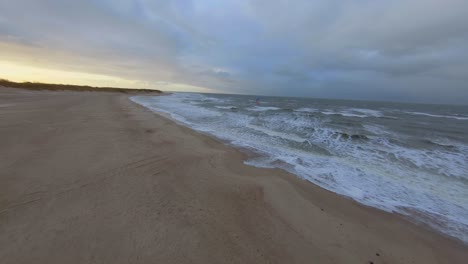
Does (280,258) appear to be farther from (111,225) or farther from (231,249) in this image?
(111,225)

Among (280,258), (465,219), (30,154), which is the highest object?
(30,154)

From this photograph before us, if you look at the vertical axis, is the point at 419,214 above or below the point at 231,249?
below

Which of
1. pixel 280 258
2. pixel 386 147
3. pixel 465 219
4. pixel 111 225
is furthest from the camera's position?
pixel 386 147

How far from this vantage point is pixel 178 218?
3057mm

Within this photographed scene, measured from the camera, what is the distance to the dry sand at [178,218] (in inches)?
96.4

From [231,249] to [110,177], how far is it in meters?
3.15

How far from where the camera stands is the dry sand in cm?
245

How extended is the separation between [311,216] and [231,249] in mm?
1725

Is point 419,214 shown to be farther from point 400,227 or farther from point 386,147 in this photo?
point 386,147

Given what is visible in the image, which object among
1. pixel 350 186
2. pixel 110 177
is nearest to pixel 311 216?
pixel 350 186

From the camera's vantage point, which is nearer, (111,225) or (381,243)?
(111,225)

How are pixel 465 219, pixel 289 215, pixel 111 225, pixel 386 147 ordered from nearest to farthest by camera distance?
pixel 111 225
pixel 289 215
pixel 465 219
pixel 386 147

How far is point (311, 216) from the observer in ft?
11.6

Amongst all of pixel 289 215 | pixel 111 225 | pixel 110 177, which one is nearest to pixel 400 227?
pixel 289 215
